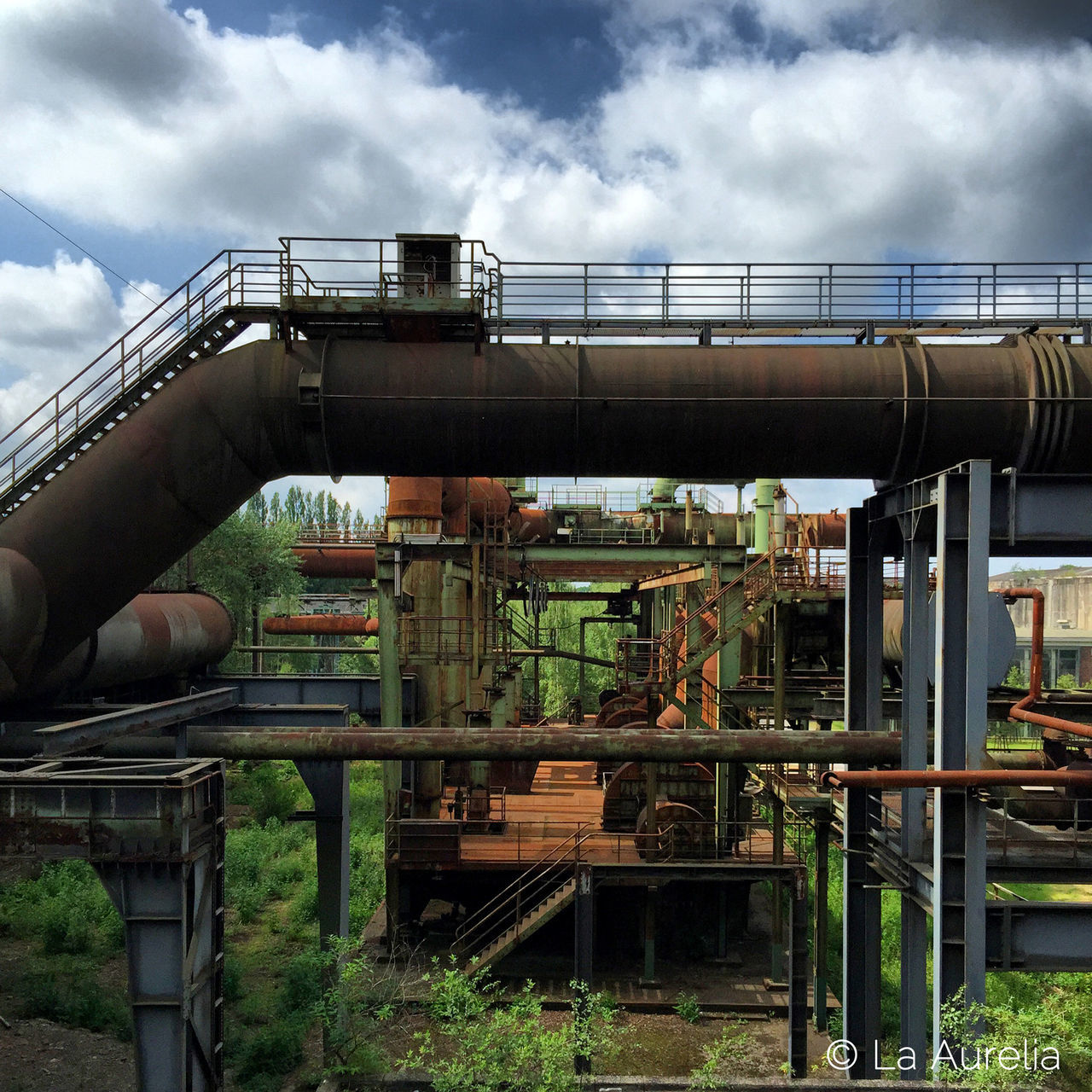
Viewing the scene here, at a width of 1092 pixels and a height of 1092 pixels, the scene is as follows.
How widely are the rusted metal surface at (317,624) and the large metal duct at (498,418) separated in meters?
21.3

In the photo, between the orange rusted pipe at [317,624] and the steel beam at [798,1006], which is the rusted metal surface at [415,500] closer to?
the steel beam at [798,1006]

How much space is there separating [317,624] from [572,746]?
24.3m

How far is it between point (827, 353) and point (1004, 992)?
12.0m

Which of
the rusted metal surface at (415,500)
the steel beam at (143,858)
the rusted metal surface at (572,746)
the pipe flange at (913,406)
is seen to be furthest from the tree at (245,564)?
the pipe flange at (913,406)

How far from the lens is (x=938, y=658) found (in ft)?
25.9

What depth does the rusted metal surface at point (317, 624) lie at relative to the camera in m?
31.0

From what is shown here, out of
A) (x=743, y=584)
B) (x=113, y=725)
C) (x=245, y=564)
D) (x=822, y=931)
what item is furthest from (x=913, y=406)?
(x=245, y=564)

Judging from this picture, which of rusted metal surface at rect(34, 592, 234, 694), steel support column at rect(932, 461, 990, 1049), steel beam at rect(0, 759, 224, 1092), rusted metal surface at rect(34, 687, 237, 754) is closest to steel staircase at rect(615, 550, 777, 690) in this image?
steel support column at rect(932, 461, 990, 1049)

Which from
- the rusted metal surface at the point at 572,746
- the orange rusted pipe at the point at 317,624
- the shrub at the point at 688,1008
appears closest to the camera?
the rusted metal surface at the point at 572,746

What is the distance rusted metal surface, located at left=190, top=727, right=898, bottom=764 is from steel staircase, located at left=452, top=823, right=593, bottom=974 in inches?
208

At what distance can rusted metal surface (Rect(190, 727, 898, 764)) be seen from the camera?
8773 mm

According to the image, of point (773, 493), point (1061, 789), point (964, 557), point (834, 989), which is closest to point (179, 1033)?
→ point (964, 557)

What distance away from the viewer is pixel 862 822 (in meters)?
9.95

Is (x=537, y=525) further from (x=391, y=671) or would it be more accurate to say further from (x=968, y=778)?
(x=968, y=778)
